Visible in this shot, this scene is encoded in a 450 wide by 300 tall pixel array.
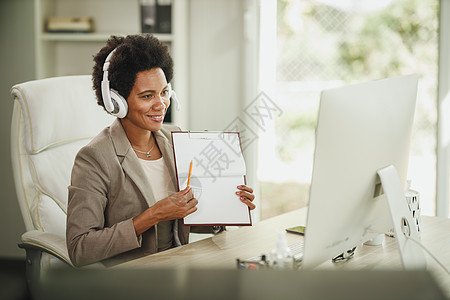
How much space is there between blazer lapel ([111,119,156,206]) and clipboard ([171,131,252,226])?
0.12 meters

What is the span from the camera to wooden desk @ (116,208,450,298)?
1.29m

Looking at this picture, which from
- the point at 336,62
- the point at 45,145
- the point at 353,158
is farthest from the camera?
the point at 336,62

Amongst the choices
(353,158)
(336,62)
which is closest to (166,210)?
(353,158)

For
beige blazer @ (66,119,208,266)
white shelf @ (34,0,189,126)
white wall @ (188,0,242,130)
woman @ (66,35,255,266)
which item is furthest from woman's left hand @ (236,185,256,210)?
white wall @ (188,0,242,130)

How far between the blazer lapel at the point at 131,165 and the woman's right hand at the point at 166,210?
0.10 m

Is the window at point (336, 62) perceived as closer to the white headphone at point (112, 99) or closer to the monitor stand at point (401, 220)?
the white headphone at point (112, 99)

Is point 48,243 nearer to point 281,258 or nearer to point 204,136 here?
point 204,136

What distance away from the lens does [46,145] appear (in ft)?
5.91

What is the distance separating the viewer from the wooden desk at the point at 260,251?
1.29m

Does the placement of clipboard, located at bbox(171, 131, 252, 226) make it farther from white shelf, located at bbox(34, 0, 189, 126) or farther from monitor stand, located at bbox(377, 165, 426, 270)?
white shelf, located at bbox(34, 0, 189, 126)

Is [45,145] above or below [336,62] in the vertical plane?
below

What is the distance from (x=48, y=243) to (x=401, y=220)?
1024mm

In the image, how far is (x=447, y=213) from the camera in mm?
2900

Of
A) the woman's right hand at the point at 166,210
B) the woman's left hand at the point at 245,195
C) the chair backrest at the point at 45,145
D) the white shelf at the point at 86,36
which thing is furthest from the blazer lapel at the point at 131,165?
the white shelf at the point at 86,36
